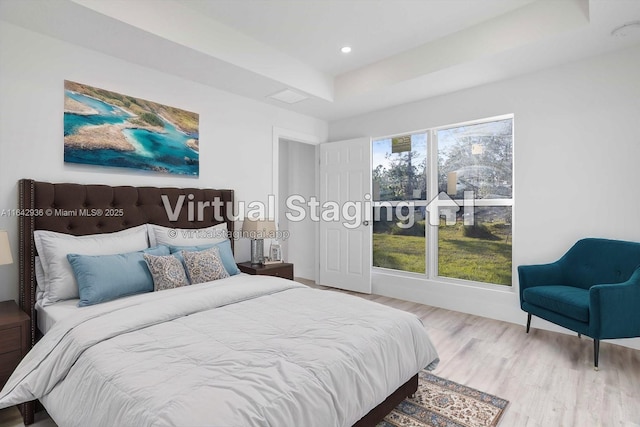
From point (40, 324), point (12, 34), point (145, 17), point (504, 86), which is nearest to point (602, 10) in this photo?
point (504, 86)

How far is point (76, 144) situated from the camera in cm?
269

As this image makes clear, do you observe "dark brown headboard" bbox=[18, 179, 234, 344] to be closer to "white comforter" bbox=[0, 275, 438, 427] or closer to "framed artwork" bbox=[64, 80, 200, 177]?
"framed artwork" bbox=[64, 80, 200, 177]

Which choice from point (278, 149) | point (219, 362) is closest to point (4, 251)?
point (219, 362)

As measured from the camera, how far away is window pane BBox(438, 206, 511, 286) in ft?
12.4

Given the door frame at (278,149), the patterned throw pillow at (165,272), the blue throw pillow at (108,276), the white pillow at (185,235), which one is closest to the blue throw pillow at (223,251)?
the white pillow at (185,235)

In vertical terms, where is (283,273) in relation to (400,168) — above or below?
below

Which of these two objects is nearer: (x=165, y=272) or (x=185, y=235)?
(x=165, y=272)

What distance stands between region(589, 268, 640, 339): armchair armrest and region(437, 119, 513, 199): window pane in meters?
1.47

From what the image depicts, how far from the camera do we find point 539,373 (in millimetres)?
2455

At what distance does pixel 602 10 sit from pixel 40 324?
14.6 ft

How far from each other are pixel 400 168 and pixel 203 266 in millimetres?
3043

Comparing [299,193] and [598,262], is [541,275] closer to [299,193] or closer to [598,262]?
[598,262]

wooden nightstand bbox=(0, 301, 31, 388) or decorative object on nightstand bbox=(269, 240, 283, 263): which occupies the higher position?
decorative object on nightstand bbox=(269, 240, 283, 263)

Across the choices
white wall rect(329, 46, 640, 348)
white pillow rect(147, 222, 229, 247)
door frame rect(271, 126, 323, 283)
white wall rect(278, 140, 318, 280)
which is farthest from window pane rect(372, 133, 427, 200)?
white pillow rect(147, 222, 229, 247)
